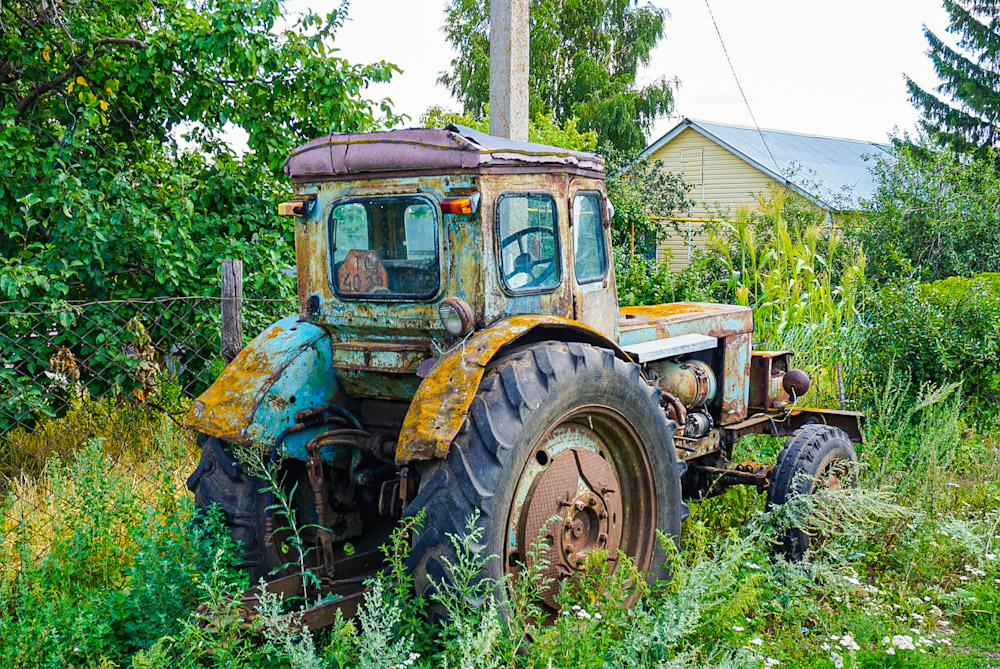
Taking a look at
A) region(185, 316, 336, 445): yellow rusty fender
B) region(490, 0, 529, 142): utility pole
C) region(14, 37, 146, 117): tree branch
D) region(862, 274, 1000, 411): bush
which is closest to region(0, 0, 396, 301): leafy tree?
region(14, 37, 146, 117): tree branch

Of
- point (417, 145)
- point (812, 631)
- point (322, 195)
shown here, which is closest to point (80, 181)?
point (322, 195)

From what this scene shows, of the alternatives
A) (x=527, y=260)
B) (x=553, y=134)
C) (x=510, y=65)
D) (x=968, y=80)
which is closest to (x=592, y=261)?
(x=527, y=260)

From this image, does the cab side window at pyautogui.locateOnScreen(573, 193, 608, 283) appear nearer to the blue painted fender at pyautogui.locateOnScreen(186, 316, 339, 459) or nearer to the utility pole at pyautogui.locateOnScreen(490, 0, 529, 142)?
the blue painted fender at pyautogui.locateOnScreen(186, 316, 339, 459)

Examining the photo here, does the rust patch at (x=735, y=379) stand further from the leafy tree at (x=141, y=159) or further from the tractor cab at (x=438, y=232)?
the leafy tree at (x=141, y=159)

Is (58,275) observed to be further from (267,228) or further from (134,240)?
(267,228)

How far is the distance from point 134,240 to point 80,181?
1.94 ft

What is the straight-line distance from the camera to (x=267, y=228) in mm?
6977

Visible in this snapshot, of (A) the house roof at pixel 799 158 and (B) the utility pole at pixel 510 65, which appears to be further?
(A) the house roof at pixel 799 158

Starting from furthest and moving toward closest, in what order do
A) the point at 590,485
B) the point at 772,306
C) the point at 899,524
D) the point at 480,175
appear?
the point at 772,306
the point at 899,524
the point at 590,485
the point at 480,175

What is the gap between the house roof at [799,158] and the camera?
20.0m

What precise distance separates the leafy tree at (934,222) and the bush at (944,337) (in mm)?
2723

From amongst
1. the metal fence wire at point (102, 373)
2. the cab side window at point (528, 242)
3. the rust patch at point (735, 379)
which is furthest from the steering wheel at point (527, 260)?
the metal fence wire at point (102, 373)

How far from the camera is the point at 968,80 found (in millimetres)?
19344

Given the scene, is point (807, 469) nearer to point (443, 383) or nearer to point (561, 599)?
point (561, 599)
